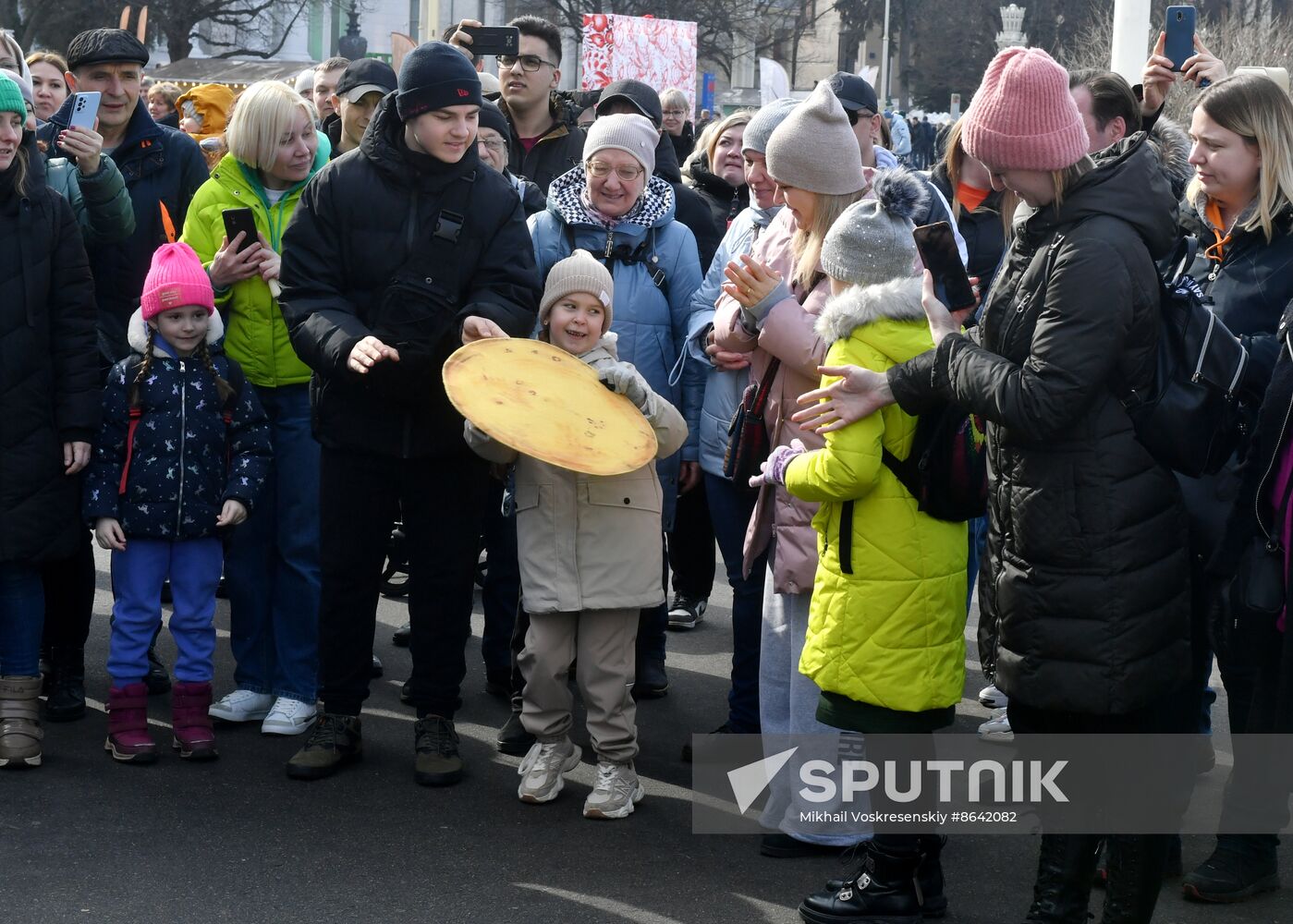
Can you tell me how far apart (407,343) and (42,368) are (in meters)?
1.32

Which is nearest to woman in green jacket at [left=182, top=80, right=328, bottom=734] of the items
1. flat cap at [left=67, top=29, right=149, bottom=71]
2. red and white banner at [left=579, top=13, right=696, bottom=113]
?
flat cap at [left=67, top=29, right=149, bottom=71]

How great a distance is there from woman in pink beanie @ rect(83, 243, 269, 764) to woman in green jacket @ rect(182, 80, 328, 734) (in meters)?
0.25

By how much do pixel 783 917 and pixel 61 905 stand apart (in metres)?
1.92

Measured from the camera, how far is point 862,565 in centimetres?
415

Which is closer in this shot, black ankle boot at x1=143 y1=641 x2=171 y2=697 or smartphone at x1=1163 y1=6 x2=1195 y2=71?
smartphone at x1=1163 y1=6 x2=1195 y2=71

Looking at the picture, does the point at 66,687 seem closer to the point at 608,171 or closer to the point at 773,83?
the point at 608,171

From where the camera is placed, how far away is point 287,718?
227 inches

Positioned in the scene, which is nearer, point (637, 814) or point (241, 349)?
point (637, 814)

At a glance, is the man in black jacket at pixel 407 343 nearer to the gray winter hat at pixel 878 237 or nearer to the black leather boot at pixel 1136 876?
the gray winter hat at pixel 878 237

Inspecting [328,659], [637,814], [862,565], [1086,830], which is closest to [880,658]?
[862,565]

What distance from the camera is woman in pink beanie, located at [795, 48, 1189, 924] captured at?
3580 mm

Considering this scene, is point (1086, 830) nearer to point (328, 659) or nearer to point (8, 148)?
point (328, 659)

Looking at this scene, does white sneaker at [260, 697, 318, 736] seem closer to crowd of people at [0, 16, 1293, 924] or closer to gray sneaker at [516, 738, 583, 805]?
crowd of people at [0, 16, 1293, 924]

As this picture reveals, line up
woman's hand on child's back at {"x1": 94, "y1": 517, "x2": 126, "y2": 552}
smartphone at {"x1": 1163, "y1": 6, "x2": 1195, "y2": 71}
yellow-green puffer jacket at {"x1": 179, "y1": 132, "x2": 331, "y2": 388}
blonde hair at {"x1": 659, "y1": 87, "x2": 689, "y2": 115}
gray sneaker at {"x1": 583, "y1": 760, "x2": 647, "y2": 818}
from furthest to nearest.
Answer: blonde hair at {"x1": 659, "y1": 87, "x2": 689, "y2": 115}, smartphone at {"x1": 1163, "y1": 6, "x2": 1195, "y2": 71}, yellow-green puffer jacket at {"x1": 179, "y1": 132, "x2": 331, "y2": 388}, woman's hand on child's back at {"x1": 94, "y1": 517, "x2": 126, "y2": 552}, gray sneaker at {"x1": 583, "y1": 760, "x2": 647, "y2": 818}
